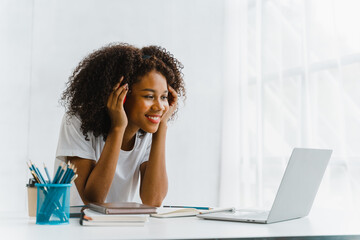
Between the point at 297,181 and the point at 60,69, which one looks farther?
the point at 60,69

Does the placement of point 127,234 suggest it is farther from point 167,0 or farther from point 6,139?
point 167,0

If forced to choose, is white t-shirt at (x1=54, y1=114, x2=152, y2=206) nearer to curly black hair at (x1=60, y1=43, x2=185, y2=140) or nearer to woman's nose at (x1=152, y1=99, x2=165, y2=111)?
curly black hair at (x1=60, y1=43, x2=185, y2=140)

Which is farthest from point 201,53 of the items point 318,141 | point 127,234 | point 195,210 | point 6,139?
point 127,234

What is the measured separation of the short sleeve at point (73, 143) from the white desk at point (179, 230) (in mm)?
397

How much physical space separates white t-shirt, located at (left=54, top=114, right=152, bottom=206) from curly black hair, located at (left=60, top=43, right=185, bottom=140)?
4 cm

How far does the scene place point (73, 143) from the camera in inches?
65.1

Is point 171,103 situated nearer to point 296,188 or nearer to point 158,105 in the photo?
point 158,105

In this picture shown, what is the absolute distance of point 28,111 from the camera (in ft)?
9.71

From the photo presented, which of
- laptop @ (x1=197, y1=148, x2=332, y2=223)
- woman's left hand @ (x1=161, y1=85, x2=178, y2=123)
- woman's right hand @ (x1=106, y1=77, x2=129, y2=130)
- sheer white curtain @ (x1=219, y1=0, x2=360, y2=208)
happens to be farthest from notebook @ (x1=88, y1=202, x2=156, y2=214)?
sheer white curtain @ (x1=219, y1=0, x2=360, y2=208)

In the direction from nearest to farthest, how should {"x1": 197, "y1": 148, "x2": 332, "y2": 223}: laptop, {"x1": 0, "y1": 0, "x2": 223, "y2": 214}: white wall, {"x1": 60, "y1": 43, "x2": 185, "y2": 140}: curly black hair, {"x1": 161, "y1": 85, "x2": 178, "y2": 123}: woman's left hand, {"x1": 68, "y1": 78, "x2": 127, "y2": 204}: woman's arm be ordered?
1. {"x1": 197, "y1": 148, "x2": 332, "y2": 223}: laptop
2. {"x1": 68, "y1": 78, "x2": 127, "y2": 204}: woman's arm
3. {"x1": 60, "y1": 43, "x2": 185, "y2": 140}: curly black hair
4. {"x1": 161, "y1": 85, "x2": 178, "y2": 123}: woman's left hand
5. {"x1": 0, "y1": 0, "x2": 223, "y2": 214}: white wall

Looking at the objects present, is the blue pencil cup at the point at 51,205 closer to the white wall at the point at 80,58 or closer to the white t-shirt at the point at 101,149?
the white t-shirt at the point at 101,149

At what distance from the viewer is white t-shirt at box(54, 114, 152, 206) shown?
1.66 metres

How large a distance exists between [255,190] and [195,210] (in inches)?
70.8

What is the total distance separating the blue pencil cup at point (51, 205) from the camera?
107 centimetres
